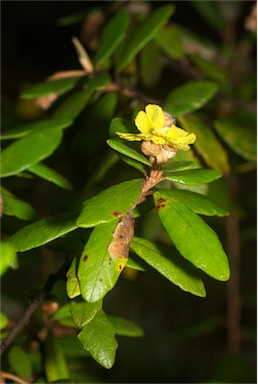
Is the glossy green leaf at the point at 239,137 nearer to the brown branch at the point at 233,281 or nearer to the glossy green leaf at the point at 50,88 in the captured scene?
the glossy green leaf at the point at 50,88

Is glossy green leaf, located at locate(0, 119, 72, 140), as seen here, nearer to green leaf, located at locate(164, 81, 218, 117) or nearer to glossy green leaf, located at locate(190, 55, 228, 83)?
green leaf, located at locate(164, 81, 218, 117)

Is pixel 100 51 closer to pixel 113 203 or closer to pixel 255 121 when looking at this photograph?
pixel 255 121

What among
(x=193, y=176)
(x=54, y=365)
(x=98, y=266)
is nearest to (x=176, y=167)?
(x=193, y=176)

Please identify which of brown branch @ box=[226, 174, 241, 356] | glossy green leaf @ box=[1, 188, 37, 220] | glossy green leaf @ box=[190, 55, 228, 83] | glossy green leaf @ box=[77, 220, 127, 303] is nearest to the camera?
glossy green leaf @ box=[77, 220, 127, 303]

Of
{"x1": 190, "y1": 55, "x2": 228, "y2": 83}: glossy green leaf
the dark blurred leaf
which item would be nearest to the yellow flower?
{"x1": 190, "y1": 55, "x2": 228, "y2": 83}: glossy green leaf

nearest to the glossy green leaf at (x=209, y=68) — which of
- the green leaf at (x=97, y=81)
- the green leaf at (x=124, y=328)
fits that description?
the green leaf at (x=97, y=81)

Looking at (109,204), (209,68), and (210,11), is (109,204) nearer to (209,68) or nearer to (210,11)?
(209,68)
